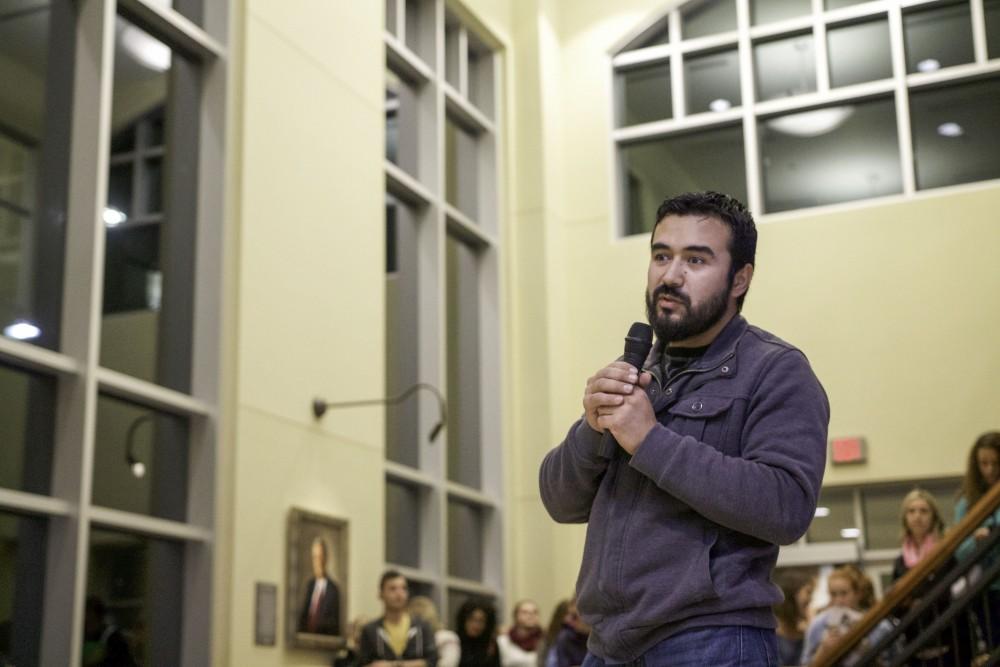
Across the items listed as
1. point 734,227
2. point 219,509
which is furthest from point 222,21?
point 734,227

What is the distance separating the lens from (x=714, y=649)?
228 centimetres

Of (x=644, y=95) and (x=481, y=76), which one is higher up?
(x=481, y=76)

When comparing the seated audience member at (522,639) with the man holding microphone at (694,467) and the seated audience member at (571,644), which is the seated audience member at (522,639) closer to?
the seated audience member at (571,644)

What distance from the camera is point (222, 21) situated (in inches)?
373

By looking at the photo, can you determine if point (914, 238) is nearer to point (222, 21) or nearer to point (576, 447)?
point (222, 21)

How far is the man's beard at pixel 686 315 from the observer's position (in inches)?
97.7

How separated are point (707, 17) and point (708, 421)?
12291 millimetres

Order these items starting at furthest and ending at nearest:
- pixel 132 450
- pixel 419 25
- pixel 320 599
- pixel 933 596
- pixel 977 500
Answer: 1. pixel 419 25
2. pixel 320 599
3. pixel 132 450
4. pixel 977 500
5. pixel 933 596

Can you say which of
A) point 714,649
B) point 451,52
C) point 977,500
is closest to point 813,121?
point 451,52

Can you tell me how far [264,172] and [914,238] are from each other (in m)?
6.30

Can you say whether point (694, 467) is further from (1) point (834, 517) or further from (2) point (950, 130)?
(2) point (950, 130)

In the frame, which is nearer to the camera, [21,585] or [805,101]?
[21,585]

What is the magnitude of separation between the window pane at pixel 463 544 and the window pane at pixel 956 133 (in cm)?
529

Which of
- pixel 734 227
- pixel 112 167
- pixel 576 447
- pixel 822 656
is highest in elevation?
pixel 112 167
